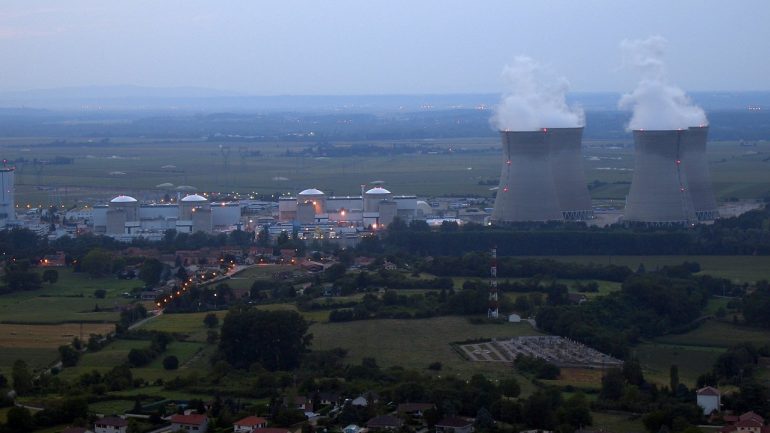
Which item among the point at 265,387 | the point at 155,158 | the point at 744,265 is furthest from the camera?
the point at 155,158

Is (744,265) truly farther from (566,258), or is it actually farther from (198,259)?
(198,259)

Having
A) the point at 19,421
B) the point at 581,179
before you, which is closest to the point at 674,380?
the point at 19,421

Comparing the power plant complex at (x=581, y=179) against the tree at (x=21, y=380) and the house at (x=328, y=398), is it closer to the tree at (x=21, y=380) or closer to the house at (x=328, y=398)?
the house at (x=328, y=398)

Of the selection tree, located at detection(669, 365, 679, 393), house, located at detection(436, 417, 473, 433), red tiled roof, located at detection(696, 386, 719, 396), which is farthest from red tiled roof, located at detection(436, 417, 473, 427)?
tree, located at detection(669, 365, 679, 393)

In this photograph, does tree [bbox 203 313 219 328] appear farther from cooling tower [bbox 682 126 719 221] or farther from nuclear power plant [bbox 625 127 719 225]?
cooling tower [bbox 682 126 719 221]

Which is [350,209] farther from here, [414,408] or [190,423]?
[190,423]

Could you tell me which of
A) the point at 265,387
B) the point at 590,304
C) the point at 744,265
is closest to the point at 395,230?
the point at 744,265

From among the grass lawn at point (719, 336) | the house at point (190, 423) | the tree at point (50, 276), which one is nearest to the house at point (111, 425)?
the house at point (190, 423)

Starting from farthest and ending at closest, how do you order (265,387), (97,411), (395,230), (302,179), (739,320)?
(302,179)
(395,230)
(739,320)
(265,387)
(97,411)
